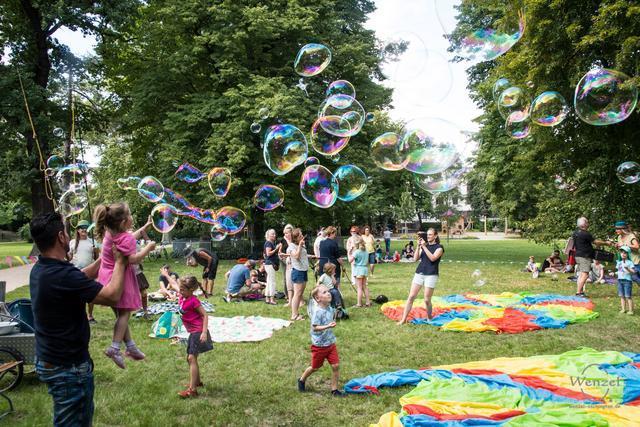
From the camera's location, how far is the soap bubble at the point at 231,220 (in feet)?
41.4

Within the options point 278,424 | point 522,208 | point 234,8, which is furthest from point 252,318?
point 522,208

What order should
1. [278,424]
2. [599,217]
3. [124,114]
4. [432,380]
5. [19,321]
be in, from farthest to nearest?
[124,114] < [599,217] < [19,321] < [432,380] < [278,424]

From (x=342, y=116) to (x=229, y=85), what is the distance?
14508 mm

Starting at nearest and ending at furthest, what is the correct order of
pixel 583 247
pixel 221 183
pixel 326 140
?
1. pixel 326 140
2. pixel 583 247
3. pixel 221 183

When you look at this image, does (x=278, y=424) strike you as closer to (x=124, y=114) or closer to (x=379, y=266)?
(x=379, y=266)

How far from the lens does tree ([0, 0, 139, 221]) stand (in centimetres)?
1994

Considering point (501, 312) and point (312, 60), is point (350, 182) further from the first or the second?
point (501, 312)

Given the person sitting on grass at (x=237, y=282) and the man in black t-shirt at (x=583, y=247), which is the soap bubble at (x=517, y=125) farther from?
the person sitting on grass at (x=237, y=282)

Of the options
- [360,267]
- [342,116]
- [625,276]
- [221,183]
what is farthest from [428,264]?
[221,183]

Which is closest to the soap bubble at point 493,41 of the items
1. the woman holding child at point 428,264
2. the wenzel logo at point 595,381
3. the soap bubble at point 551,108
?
the soap bubble at point 551,108

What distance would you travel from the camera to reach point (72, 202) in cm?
1087

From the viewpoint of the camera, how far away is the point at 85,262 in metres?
9.59

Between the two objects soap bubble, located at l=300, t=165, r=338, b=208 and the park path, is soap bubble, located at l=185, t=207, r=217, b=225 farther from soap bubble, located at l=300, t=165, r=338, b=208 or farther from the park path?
soap bubble, located at l=300, t=165, r=338, b=208

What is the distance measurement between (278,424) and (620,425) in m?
3.20
